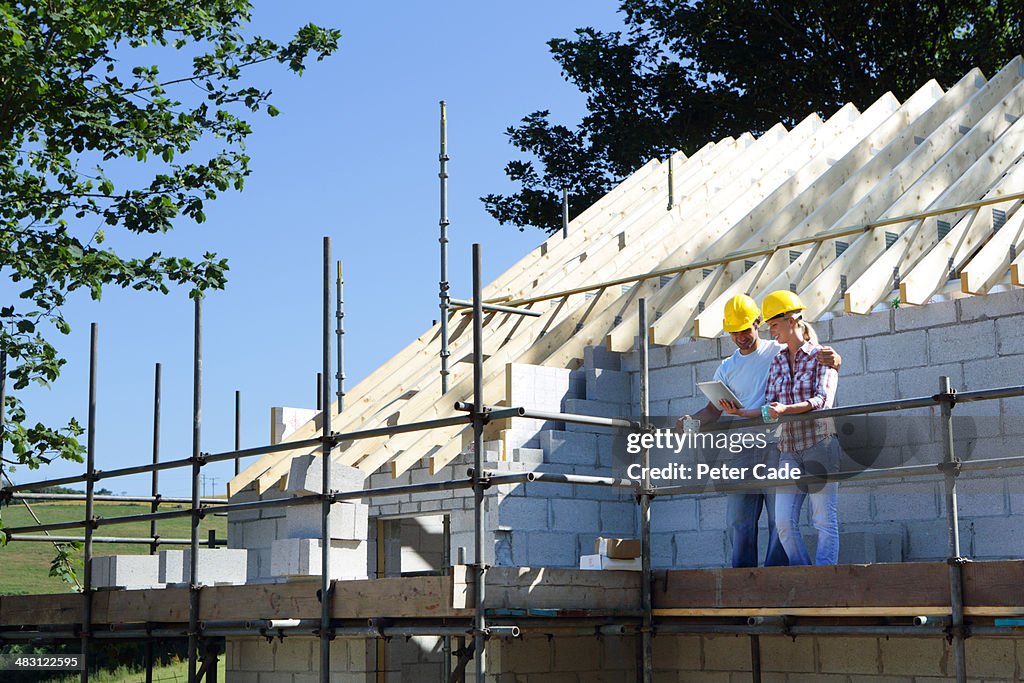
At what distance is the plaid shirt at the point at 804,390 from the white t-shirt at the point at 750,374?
0.17 m

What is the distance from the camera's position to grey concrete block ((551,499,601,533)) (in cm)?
867

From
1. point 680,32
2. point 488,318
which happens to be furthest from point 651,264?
point 680,32

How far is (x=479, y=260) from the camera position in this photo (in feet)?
24.7

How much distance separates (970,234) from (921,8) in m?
16.5

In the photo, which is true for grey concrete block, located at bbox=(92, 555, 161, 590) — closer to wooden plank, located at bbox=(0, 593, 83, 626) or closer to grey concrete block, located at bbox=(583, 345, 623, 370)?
wooden plank, located at bbox=(0, 593, 83, 626)

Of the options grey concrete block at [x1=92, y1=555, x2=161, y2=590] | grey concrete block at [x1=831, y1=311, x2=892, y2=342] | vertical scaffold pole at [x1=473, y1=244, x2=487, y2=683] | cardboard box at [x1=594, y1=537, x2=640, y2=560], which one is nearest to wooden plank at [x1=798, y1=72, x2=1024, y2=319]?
grey concrete block at [x1=831, y1=311, x2=892, y2=342]

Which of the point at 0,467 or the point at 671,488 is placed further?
the point at 0,467

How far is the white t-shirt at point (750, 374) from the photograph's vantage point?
6.94 metres

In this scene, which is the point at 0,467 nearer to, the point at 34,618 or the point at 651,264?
the point at 34,618

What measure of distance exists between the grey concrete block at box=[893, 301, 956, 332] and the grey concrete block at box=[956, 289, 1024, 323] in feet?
0.21

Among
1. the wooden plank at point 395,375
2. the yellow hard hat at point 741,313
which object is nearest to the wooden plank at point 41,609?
the wooden plank at point 395,375

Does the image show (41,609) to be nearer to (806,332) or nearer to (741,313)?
(741,313)

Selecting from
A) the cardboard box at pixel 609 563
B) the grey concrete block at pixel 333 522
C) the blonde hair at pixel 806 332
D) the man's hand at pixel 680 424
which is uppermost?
the blonde hair at pixel 806 332

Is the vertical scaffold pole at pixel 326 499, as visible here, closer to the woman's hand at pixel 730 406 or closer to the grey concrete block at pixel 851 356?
the woman's hand at pixel 730 406
